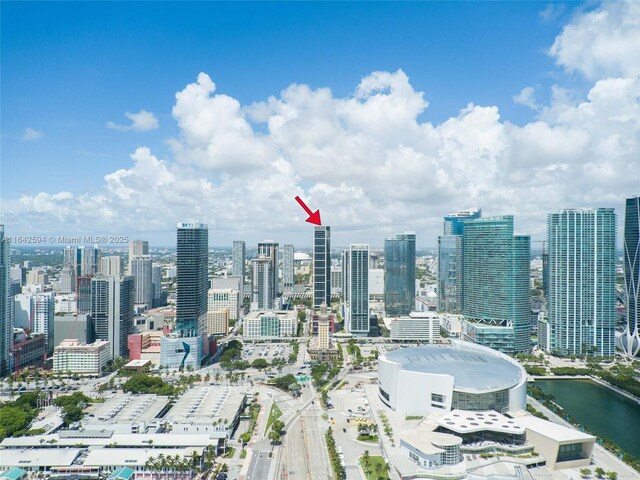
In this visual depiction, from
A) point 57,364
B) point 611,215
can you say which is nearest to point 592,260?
point 611,215

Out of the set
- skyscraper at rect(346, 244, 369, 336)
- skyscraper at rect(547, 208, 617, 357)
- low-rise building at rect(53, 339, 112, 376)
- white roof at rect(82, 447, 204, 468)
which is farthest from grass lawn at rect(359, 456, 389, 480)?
skyscraper at rect(346, 244, 369, 336)

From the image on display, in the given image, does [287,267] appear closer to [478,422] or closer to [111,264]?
[111,264]

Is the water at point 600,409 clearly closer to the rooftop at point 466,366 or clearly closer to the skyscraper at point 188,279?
the rooftop at point 466,366

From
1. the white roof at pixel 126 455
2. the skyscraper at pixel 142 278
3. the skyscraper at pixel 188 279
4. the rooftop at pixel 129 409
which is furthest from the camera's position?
the skyscraper at pixel 142 278

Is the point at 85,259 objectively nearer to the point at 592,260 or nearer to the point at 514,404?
the point at 514,404

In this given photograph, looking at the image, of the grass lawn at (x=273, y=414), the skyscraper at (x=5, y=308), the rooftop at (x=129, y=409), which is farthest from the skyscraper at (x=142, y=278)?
the grass lawn at (x=273, y=414)

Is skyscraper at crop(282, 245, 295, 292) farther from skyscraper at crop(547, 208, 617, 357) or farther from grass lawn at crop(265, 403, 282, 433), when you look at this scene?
grass lawn at crop(265, 403, 282, 433)

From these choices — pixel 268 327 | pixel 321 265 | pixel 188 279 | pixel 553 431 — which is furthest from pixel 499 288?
pixel 188 279
